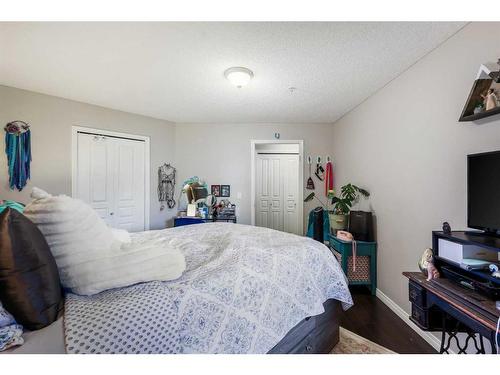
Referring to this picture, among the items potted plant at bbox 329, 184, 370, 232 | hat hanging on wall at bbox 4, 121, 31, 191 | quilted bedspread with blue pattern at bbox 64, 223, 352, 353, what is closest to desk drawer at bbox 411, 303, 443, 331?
quilted bedspread with blue pattern at bbox 64, 223, 352, 353

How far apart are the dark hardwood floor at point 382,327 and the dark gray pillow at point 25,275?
219cm

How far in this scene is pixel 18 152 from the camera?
2643mm

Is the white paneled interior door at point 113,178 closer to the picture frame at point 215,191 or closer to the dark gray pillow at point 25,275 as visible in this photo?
the picture frame at point 215,191

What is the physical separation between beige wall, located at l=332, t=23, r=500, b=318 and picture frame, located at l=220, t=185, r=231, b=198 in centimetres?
226

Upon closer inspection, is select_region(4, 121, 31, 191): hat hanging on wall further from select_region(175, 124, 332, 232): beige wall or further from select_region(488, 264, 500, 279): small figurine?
select_region(488, 264, 500, 279): small figurine

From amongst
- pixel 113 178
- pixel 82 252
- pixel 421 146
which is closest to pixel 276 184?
pixel 113 178

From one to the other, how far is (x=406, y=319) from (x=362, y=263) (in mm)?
699

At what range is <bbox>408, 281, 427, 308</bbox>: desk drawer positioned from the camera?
135 cm

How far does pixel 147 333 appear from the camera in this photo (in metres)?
0.83

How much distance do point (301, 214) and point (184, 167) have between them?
93.2 inches
